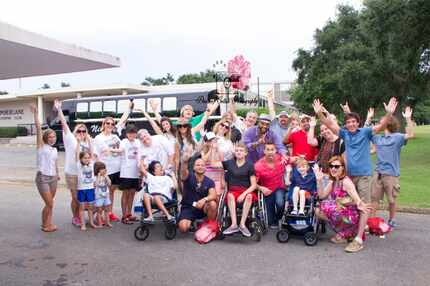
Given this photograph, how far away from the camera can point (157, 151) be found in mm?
6734

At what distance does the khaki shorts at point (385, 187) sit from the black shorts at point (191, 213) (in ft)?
8.46

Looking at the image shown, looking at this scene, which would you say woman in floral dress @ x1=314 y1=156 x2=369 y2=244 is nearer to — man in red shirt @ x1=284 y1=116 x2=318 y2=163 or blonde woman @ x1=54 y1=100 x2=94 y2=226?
man in red shirt @ x1=284 y1=116 x2=318 y2=163

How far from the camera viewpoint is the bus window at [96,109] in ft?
80.7

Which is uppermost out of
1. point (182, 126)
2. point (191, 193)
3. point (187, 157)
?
point (182, 126)

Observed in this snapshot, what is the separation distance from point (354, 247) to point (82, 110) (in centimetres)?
2208

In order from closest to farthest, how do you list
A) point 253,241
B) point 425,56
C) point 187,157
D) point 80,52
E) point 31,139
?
point 80,52, point 253,241, point 187,157, point 425,56, point 31,139

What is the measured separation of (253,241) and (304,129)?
7.15 feet

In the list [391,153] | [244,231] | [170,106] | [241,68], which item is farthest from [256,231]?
[170,106]

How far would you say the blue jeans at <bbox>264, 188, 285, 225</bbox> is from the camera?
20.7 ft

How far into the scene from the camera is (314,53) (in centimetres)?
3628

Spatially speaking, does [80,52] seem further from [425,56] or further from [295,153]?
[425,56]

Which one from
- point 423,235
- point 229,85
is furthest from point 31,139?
point 423,235

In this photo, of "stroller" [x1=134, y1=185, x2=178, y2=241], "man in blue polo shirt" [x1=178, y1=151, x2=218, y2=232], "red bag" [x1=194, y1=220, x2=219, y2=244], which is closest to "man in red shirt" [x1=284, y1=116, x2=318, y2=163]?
"man in blue polo shirt" [x1=178, y1=151, x2=218, y2=232]

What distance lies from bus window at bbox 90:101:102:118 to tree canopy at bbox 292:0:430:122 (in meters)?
14.6
